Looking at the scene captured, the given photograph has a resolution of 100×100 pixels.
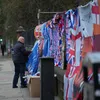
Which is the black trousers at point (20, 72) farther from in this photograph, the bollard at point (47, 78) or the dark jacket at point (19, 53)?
the bollard at point (47, 78)

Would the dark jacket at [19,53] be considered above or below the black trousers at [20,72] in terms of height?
above

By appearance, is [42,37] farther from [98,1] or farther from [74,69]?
[98,1]

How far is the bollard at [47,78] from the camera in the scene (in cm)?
750

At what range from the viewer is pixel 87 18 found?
597cm

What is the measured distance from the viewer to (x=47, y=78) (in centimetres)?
755

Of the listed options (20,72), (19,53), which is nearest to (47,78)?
(19,53)

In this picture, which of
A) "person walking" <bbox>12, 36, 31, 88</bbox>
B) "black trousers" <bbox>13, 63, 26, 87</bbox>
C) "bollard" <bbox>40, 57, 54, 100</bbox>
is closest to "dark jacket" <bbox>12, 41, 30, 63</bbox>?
"person walking" <bbox>12, 36, 31, 88</bbox>

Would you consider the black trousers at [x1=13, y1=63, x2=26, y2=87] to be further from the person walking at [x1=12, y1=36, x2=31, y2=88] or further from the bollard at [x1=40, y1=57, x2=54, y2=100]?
the bollard at [x1=40, y1=57, x2=54, y2=100]

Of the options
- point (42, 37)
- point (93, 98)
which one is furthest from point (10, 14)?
point (93, 98)

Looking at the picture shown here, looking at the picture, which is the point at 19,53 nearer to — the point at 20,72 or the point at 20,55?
the point at 20,55

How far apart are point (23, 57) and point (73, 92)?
5.00m

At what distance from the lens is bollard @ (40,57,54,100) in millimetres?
7504

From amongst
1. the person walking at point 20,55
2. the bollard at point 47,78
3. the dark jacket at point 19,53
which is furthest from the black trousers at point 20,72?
the bollard at point 47,78

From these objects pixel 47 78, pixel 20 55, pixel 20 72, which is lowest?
pixel 20 72
